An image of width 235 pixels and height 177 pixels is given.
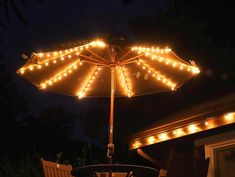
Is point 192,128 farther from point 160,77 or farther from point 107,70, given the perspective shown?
point 107,70

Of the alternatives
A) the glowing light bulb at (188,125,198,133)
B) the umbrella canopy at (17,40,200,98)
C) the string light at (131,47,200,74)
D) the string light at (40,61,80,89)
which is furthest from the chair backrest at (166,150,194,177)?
the string light at (40,61,80,89)

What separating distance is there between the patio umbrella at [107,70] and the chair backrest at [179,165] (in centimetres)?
171

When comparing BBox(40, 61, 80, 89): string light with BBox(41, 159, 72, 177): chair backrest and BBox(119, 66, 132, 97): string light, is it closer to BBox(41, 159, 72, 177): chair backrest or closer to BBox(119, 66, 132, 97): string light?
BBox(119, 66, 132, 97): string light

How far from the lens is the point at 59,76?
550cm

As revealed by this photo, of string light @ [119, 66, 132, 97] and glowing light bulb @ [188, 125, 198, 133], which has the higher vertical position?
string light @ [119, 66, 132, 97]

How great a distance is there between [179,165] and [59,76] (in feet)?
8.73

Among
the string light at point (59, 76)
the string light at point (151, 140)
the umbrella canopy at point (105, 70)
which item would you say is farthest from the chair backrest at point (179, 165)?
the string light at point (151, 140)

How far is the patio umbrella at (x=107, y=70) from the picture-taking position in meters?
4.99

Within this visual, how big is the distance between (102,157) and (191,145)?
17.9 ft

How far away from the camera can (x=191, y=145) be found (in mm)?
6609

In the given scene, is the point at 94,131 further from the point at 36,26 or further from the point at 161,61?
the point at 36,26

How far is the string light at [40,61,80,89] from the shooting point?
5.39 meters

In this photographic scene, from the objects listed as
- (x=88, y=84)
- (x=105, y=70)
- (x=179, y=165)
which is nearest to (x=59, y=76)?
(x=88, y=84)

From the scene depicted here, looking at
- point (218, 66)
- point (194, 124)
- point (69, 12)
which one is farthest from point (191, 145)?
point (69, 12)
